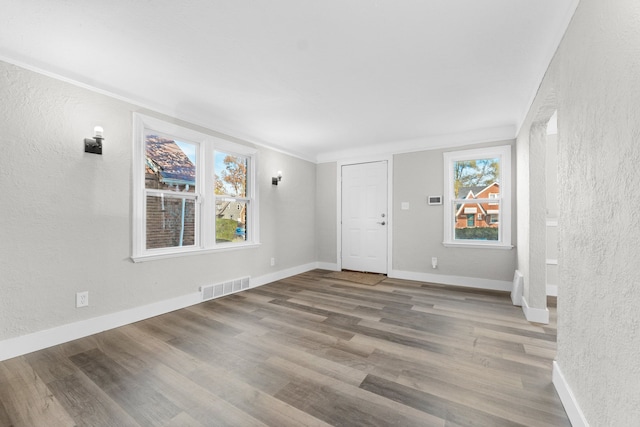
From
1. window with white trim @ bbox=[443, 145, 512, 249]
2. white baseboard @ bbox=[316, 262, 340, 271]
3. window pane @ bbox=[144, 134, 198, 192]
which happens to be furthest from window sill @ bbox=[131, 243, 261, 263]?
window with white trim @ bbox=[443, 145, 512, 249]

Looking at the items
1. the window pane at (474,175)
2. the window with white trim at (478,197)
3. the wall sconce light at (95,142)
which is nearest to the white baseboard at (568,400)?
the window with white trim at (478,197)

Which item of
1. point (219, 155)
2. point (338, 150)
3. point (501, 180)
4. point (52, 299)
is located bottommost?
point (52, 299)

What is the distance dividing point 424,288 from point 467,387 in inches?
97.3

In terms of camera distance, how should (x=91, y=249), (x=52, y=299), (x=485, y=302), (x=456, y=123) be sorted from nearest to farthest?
(x=52, y=299), (x=91, y=249), (x=485, y=302), (x=456, y=123)

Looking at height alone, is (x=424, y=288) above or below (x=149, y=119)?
below

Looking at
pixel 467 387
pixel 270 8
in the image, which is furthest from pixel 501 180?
pixel 270 8

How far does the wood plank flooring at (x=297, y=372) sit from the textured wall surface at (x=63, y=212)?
14.1 inches

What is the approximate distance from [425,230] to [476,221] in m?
0.76

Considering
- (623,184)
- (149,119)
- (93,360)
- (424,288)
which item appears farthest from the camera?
(424,288)

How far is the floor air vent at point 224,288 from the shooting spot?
11.7ft

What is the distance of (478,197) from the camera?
4.27 metres

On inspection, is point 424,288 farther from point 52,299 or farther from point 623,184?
point 52,299

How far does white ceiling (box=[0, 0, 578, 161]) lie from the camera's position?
1750mm

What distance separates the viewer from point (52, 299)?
236 centimetres
